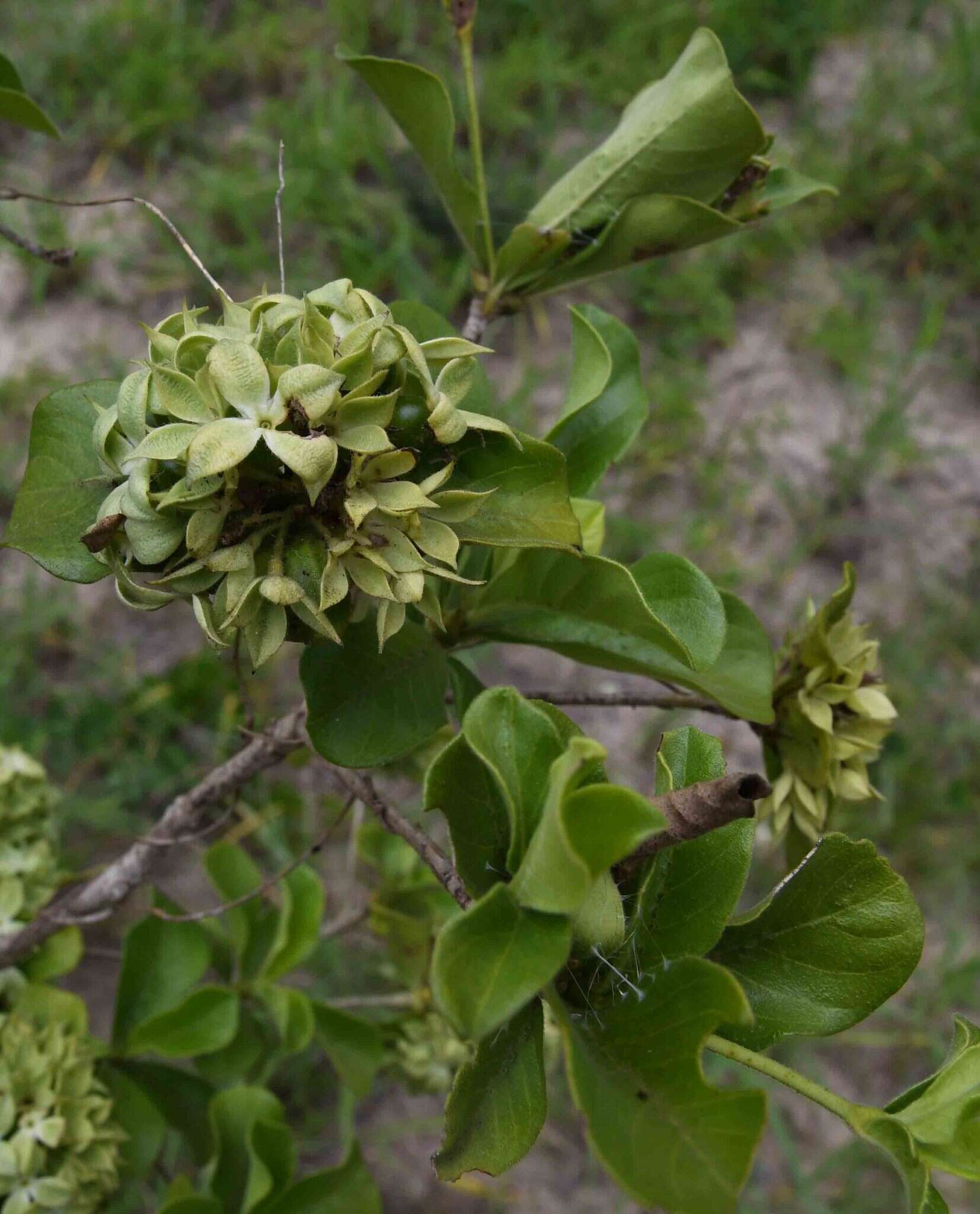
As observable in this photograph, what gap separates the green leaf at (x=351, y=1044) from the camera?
1332mm

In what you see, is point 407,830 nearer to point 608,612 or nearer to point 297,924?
point 608,612

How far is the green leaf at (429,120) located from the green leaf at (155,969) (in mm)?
883

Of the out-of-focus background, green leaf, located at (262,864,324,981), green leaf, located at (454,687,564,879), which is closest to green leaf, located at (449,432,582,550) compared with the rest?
green leaf, located at (454,687,564,879)

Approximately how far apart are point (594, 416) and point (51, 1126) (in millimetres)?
879

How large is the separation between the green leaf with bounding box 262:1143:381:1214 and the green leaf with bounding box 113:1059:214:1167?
0.63ft

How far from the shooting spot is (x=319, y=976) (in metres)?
2.03

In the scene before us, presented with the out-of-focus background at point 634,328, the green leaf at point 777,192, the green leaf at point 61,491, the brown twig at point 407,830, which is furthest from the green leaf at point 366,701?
the out-of-focus background at point 634,328

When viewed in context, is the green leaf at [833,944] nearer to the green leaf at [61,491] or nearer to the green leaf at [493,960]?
the green leaf at [493,960]

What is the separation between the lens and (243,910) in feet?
4.64

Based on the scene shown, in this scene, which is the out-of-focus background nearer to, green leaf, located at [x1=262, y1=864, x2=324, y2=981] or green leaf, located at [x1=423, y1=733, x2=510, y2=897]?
green leaf, located at [x1=262, y1=864, x2=324, y2=981]

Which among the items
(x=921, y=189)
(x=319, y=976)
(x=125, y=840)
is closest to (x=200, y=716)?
(x=125, y=840)

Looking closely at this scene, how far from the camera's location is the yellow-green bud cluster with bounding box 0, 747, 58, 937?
4.06 feet

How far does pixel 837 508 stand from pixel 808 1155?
1371mm

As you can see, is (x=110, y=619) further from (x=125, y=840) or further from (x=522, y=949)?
(x=522, y=949)
